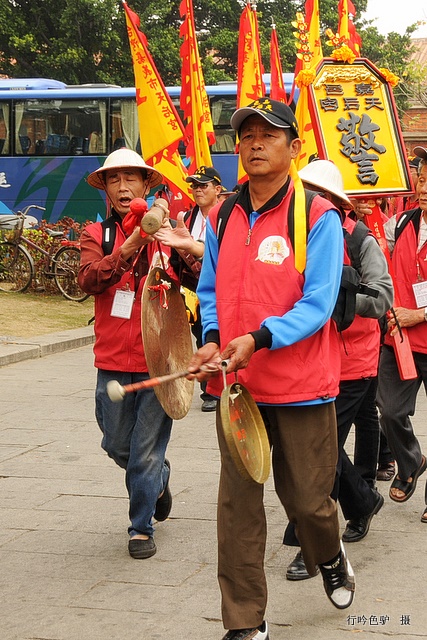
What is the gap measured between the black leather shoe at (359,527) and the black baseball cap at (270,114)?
205 cm

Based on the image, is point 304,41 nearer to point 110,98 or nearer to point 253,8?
point 253,8

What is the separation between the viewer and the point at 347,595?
3.83 m

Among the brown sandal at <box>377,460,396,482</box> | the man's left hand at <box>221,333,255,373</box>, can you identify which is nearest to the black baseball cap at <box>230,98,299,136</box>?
the man's left hand at <box>221,333,255,373</box>

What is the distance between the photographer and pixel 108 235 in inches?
187

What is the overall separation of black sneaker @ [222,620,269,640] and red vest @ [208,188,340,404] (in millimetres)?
786

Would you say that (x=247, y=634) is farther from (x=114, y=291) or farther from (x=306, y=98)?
(x=306, y=98)

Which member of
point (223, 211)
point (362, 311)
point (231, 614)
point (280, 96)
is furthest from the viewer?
point (280, 96)

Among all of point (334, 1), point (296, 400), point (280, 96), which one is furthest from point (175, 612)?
point (334, 1)

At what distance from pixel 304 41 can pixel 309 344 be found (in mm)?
4132

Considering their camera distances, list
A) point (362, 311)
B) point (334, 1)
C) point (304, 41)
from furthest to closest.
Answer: point (334, 1)
point (304, 41)
point (362, 311)

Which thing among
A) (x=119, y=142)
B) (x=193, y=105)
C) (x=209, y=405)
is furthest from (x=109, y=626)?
(x=119, y=142)

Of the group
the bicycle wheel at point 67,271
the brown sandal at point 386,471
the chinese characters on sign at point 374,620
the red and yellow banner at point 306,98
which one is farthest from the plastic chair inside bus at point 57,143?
the chinese characters on sign at point 374,620

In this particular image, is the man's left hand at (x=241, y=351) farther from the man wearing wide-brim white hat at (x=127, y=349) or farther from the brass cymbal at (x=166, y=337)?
the man wearing wide-brim white hat at (x=127, y=349)

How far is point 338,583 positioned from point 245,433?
0.84 metres
